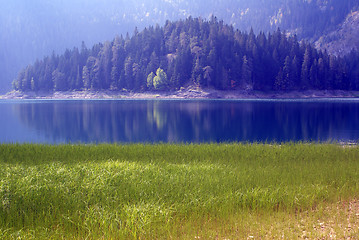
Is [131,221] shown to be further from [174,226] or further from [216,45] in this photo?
[216,45]

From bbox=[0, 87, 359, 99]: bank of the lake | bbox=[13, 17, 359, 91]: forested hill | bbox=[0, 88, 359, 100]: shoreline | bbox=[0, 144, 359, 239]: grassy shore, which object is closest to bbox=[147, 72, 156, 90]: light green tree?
bbox=[13, 17, 359, 91]: forested hill

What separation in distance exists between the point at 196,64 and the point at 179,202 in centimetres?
14139

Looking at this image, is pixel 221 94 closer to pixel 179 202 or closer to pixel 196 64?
pixel 196 64

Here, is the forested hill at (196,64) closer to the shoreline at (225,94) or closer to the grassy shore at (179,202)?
the shoreline at (225,94)

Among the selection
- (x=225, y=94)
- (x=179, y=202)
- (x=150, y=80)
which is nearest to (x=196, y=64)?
(x=150, y=80)

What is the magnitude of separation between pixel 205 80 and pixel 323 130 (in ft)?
331

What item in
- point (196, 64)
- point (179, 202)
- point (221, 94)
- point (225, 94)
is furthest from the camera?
point (196, 64)

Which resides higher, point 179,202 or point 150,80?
point 150,80

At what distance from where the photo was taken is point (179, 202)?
32.6ft

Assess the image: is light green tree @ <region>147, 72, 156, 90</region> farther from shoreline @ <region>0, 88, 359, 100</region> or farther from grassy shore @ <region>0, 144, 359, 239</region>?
grassy shore @ <region>0, 144, 359, 239</region>

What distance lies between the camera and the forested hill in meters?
142

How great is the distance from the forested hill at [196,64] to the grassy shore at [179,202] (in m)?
128

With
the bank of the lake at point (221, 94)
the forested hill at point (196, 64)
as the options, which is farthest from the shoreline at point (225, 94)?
the forested hill at point (196, 64)

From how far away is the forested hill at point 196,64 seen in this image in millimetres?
141875
